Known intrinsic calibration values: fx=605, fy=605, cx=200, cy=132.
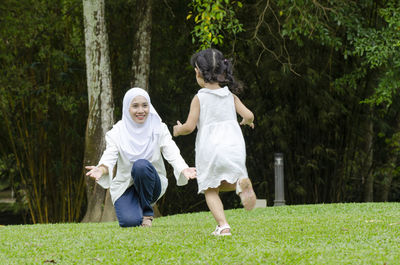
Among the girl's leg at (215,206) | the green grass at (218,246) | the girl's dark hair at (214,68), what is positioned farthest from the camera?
the girl's dark hair at (214,68)

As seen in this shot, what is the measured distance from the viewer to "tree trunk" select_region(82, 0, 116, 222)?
7.97m

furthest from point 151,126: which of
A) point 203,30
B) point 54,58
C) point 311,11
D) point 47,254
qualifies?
point 54,58

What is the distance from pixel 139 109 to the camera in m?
5.02

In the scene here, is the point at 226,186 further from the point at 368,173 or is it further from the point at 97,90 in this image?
the point at 368,173

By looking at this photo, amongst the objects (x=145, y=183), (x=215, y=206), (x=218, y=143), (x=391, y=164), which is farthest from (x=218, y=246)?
(x=391, y=164)

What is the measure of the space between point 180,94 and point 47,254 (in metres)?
6.75

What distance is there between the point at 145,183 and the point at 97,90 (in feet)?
11.0

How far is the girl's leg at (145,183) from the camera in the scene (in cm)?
498

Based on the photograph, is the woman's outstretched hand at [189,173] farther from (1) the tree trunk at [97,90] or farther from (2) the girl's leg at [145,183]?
(1) the tree trunk at [97,90]

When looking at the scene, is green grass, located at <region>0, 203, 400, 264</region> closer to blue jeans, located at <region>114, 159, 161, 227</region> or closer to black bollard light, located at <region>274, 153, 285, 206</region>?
blue jeans, located at <region>114, 159, 161, 227</region>

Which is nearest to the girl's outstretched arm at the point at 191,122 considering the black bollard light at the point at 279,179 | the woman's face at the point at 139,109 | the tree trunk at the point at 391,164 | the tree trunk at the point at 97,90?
the woman's face at the point at 139,109

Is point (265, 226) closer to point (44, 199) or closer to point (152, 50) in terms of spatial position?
point (152, 50)

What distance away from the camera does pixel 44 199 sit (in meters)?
10.6

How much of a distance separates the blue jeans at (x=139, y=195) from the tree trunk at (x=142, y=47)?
3.57 m
